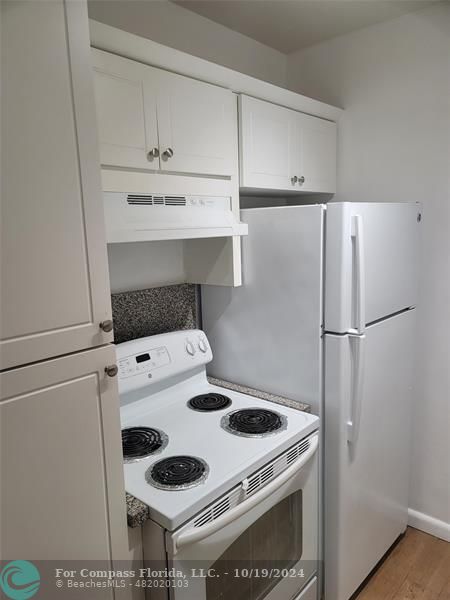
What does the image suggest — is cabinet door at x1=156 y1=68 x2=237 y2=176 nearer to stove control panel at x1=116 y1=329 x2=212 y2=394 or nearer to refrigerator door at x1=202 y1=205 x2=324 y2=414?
refrigerator door at x1=202 y1=205 x2=324 y2=414

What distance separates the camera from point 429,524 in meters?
2.38

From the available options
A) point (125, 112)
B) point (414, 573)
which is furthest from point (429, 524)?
point (125, 112)

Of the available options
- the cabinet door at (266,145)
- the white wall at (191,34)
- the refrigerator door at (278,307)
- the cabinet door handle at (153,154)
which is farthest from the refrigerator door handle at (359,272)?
the white wall at (191,34)

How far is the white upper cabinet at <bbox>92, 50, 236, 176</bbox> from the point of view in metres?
1.35

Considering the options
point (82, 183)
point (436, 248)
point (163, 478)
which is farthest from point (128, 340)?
point (436, 248)

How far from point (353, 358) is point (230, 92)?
1173mm

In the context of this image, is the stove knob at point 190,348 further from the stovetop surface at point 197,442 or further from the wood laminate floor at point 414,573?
the wood laminate floor at point 414,573

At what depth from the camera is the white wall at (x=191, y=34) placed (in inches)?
70.2

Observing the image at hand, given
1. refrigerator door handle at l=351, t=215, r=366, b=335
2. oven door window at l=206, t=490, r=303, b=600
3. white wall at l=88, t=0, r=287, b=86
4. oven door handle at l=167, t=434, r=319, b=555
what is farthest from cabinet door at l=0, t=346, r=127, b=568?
white wall at l=88, t=0, r=287, b=86

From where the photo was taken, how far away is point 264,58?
243 centimetres

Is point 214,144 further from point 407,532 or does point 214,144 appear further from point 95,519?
point 407,532

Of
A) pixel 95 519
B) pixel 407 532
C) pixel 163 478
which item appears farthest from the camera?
pixel 407 532

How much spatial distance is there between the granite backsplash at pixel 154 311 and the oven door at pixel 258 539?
0.81 m

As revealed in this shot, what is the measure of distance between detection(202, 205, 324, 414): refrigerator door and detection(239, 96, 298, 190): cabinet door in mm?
190
